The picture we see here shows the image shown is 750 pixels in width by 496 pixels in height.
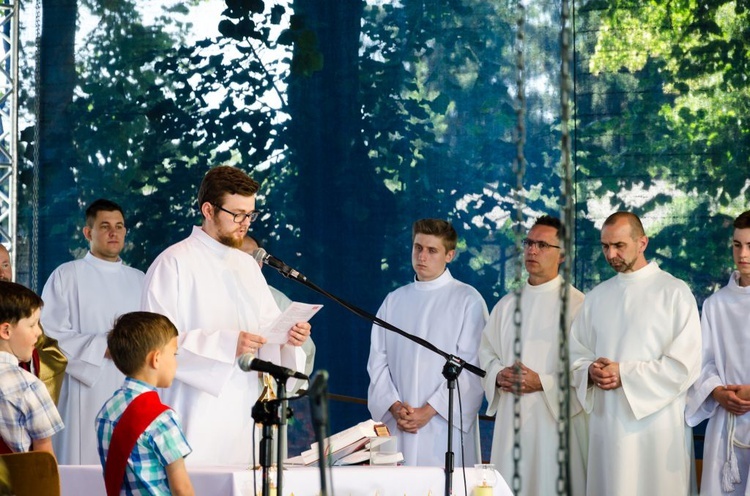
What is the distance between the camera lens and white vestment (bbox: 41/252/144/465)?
6984 millimetres

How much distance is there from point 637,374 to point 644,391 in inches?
3.9

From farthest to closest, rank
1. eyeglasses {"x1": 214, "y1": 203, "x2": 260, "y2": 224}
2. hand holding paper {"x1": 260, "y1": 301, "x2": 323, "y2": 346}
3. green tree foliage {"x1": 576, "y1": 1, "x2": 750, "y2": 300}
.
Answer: green tree foliage {"x1": 576, "y1": 1, "x2": 750, "y2": 300}
eyeglasses {"x1": 214, "y1": 203, "x2": 260, "y2": 224}
hand holding paper {"x1": 260, "y1": 301, "x2": 323, "y2": 346}

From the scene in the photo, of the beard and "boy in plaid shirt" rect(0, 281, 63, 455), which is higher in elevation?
the beard

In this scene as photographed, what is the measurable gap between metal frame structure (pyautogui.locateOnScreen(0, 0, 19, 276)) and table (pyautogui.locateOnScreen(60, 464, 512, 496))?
152 inches

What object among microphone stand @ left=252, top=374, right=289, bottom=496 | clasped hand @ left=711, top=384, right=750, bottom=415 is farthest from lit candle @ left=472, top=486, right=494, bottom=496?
clasped hand @ left=711, top=384, right=750, bottom=415

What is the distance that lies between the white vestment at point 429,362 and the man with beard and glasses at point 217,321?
4.56ft

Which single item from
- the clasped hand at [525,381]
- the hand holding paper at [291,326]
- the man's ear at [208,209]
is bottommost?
the clasped hand at [525,381]

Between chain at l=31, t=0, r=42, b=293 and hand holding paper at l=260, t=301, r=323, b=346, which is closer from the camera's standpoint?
hand holding paper at l=260, t=301, r=323, b=346

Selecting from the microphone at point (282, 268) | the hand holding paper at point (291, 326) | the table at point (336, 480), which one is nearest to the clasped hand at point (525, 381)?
the hand holding paper at point (291, 326)

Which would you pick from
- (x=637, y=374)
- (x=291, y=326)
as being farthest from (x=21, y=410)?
(x=637, y=374)

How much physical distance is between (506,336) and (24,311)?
10.6ft

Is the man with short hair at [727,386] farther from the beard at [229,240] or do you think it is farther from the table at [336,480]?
the beard at [229,240]

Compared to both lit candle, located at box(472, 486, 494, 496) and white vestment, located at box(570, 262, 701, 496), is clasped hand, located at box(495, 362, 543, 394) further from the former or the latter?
lit candle, located at box(472, 486, 494, 496)

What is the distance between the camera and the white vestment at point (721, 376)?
616cm
